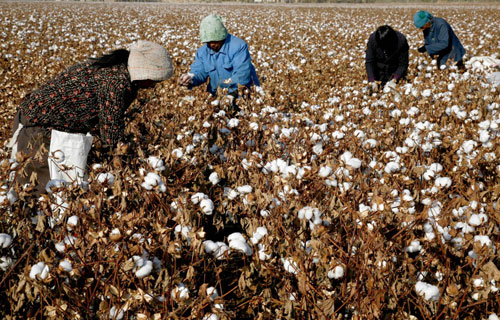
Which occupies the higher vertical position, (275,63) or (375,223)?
(375,223)

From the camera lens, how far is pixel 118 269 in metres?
1.43

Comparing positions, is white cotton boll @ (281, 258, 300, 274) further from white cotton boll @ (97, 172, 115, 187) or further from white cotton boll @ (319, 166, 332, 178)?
white cotton boll @ (97, 172, 115, 187)

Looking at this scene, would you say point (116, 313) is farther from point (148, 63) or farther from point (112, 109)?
point (148, 63)

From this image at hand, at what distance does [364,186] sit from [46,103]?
2091 millimetres

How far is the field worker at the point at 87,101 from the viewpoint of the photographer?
2.30 meters

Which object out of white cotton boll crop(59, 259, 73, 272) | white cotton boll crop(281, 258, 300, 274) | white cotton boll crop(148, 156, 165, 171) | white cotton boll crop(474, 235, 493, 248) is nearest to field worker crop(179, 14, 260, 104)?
white cotton boll crop(148, 156, 165, 171)

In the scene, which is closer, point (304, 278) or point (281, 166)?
point (304, 278)

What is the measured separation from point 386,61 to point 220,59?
2752mm

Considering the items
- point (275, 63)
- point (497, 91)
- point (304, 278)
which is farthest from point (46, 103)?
point (275, 63)

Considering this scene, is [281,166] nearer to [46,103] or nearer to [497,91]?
[46,103]

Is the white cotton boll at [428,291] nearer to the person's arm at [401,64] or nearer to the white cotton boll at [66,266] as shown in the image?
the white cotton boll at [66,266]

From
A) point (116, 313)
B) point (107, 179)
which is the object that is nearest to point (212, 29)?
point (107, 179)

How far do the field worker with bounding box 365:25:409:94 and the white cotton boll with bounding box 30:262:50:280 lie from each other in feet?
15.0

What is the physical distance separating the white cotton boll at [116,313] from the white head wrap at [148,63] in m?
1.43
